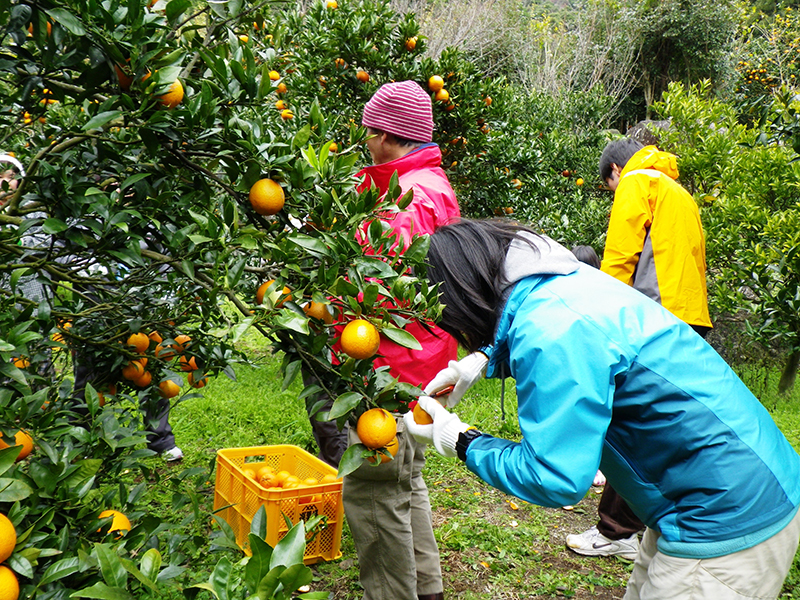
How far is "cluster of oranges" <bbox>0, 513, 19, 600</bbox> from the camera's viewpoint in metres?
0.95

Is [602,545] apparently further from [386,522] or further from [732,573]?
[732,573]

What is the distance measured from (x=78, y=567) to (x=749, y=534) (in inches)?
51.1

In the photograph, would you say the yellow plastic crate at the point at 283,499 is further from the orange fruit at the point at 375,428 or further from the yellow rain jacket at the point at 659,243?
the yellow rain jacket at the point at 659,243

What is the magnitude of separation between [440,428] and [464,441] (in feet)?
0.28

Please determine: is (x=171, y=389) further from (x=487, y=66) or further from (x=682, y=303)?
(x=487, y=66)

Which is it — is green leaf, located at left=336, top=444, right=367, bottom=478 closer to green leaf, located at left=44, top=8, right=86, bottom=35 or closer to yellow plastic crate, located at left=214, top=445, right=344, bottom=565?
green leaf, located at left=44, top=8, right=86, bottom=35

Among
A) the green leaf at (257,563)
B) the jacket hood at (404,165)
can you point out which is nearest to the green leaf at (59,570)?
the green leaf at (257,563)

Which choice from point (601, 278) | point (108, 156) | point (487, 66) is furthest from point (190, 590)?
point (487, 66)

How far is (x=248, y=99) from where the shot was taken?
1281 millimetres

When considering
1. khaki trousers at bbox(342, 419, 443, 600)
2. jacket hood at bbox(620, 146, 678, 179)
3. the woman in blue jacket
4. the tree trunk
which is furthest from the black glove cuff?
the tree trunk

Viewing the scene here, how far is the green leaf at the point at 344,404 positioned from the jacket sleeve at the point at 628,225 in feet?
7.32

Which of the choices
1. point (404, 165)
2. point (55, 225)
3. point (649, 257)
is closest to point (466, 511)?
point (649, 257)

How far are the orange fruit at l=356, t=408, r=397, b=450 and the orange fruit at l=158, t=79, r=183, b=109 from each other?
0.71 metres

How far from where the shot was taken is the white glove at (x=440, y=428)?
1.59 meters
